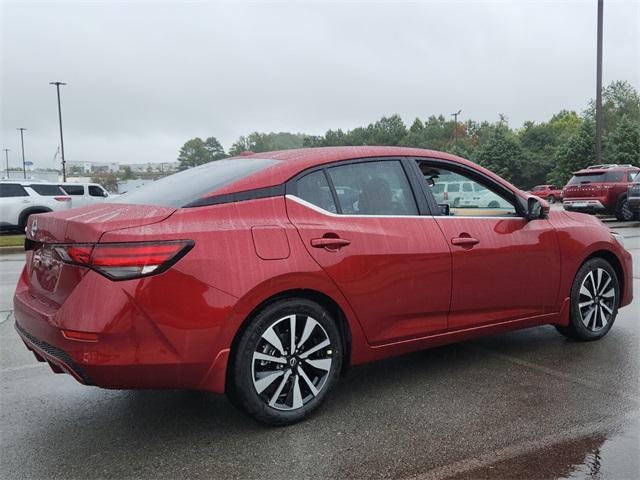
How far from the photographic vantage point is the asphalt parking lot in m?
2.86

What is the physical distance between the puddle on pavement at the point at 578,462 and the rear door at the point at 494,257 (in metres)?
1.15

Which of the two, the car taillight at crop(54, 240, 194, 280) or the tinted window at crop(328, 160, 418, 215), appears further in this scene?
the tinted window at crop(328, 160, 418, 215)

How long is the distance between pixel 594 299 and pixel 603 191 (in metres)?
15.2

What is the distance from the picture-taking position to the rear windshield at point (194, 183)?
3.35 metres

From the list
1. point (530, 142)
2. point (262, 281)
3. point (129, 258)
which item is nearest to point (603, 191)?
point (262, 281)

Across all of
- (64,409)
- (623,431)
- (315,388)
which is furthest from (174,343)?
(623,431)

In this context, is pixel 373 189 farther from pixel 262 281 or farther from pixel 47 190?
pixel 47 190

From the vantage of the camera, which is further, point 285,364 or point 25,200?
point 25,200

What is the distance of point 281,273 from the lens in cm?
318

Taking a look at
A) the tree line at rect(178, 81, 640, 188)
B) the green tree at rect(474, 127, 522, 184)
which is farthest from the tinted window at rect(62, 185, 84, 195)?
the green tree at rect(474, 127, 522, 184)

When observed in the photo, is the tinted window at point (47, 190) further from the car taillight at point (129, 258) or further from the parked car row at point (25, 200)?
the car taillight at point (129, 258)

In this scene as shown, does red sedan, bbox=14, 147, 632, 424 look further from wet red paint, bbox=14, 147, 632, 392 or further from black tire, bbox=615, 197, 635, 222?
black tire, bbox=615, 197, 635, 222

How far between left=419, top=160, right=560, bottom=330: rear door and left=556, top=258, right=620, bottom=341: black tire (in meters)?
0.31

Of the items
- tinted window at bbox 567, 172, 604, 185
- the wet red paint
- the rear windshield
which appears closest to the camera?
the wet red paint
